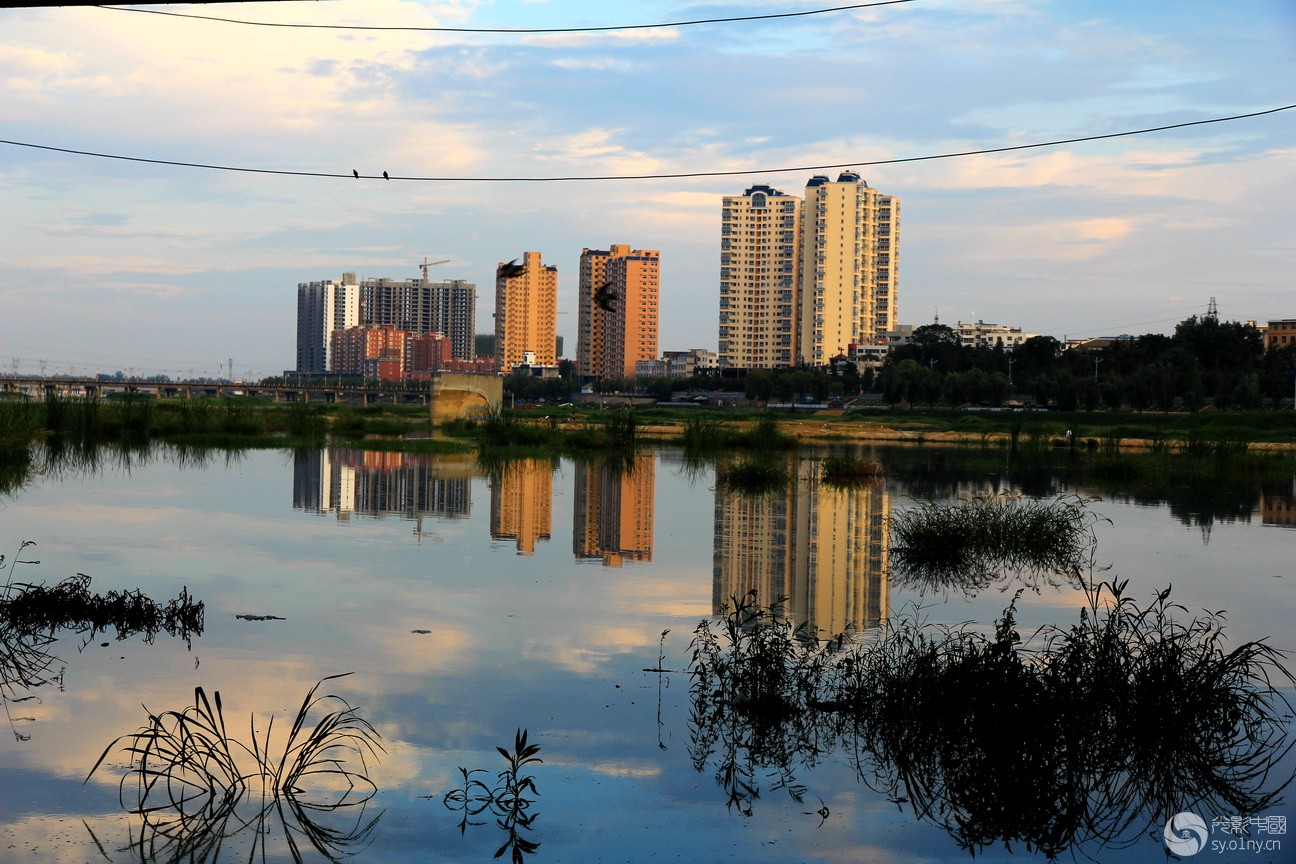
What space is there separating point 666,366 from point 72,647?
168509 mm

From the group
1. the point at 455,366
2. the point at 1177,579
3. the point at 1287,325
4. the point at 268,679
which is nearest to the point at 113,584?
the point at 268,679

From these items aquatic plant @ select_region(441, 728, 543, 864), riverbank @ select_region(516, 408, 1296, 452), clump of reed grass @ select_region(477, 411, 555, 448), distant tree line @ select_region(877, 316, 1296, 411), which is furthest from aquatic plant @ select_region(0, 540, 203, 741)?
distant tree line @ select_region(877, 316, 1296, 411)

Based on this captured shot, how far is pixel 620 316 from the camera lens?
6230 inches

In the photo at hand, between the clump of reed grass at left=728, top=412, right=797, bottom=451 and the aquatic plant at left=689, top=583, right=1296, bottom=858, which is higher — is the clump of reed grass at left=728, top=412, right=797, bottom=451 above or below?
above

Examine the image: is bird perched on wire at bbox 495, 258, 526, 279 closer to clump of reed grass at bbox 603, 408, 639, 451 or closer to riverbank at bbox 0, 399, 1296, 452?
riverbank at bbox 0, 399, 1296, 452

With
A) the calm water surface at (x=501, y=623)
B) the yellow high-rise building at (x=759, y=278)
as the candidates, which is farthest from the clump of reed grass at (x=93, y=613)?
the yellow high-rise building at (x=759, y=278)

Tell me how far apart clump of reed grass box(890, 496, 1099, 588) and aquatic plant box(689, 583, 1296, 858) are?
597 centimetres

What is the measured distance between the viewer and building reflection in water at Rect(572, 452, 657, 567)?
1638 cm

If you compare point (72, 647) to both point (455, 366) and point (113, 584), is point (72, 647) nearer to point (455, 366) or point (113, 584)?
point (113, 584)

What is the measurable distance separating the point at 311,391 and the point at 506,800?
13013cm

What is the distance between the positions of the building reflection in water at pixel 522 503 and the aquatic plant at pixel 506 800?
9.40 meters

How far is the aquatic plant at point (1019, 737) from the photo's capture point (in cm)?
650

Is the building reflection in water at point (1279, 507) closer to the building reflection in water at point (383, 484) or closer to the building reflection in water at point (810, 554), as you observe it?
the building reflection in water at point (810, 554)

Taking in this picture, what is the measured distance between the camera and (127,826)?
18.9ft
